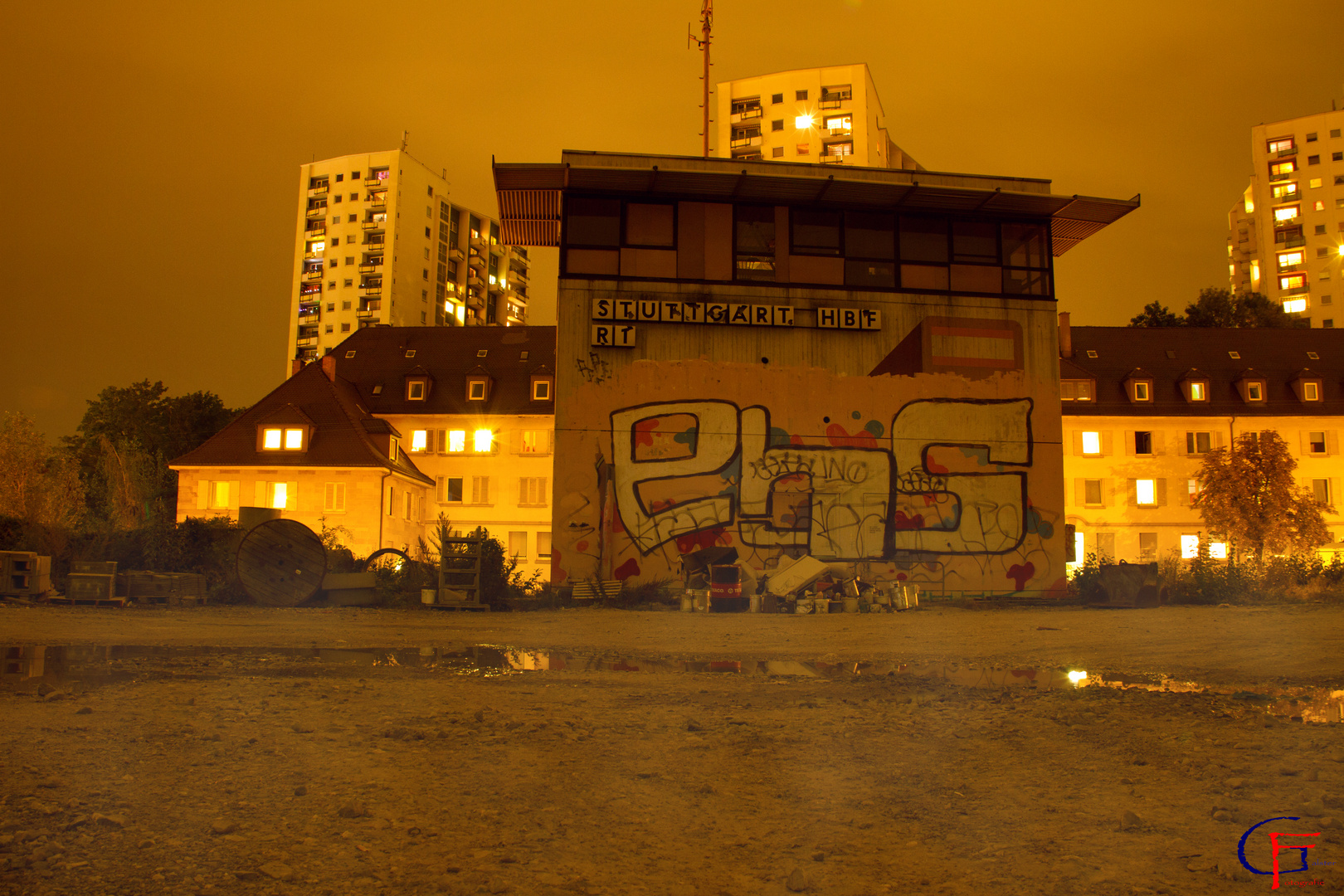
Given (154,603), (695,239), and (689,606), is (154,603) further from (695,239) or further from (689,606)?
(695,239)

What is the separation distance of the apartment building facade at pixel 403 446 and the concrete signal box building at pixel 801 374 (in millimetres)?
15697

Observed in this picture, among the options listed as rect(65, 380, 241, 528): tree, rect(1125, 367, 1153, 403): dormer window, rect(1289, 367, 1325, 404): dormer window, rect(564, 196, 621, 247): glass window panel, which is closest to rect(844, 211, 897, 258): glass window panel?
rect(564, 196, 621, 247): glass window panel

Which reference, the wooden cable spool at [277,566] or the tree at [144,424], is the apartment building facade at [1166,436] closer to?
the wooden cable spool at [277,566]

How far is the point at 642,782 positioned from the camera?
16.3ft

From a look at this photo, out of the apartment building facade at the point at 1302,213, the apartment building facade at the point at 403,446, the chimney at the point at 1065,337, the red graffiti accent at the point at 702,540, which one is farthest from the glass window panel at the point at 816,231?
the apartment building facade at the point at 1302,213

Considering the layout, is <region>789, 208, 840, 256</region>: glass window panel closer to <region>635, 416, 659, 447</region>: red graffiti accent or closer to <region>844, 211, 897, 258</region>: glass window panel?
<region>844, 211, 897, 258</region>: glass window panel

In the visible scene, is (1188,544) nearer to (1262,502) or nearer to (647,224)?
(1262,502)

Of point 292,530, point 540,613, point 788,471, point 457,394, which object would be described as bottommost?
point 540,613

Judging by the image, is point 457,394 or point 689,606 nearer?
point 689,606

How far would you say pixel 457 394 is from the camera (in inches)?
1786

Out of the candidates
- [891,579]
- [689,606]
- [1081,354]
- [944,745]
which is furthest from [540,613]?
[1081,354]

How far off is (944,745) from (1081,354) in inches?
1874

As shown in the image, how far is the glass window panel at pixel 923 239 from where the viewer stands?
24328 mm

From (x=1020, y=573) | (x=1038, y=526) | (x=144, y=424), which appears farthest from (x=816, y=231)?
(x=144, y=424)
